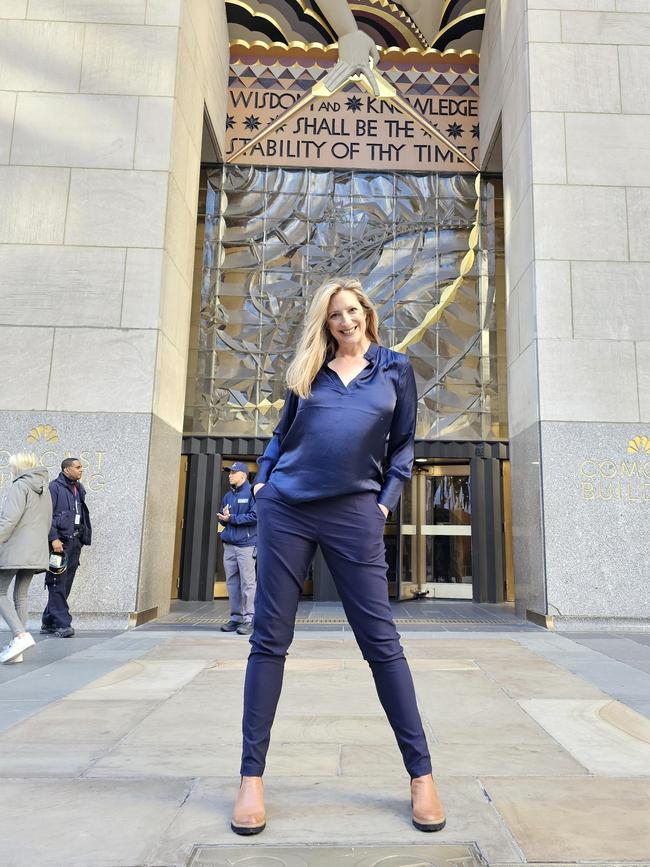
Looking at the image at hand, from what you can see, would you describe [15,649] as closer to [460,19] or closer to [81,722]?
[81,722]

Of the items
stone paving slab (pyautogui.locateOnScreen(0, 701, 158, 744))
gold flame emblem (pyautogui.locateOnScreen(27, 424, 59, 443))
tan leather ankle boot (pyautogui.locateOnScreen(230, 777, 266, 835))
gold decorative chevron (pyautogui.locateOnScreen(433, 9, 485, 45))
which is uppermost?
gold decorative chevron (pyautogui.locateOnScreen(433, 9, 485, 45))

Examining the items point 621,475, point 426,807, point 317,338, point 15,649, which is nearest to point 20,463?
point 15,649

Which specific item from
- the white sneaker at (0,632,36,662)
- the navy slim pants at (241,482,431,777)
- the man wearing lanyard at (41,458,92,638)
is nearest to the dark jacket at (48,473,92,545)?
the man wearing lanyard at (41,458,92,638)

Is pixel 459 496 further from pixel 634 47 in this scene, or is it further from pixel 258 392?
pixel 634 47

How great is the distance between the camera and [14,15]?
8.64 meters

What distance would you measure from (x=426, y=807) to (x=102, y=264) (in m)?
7.48

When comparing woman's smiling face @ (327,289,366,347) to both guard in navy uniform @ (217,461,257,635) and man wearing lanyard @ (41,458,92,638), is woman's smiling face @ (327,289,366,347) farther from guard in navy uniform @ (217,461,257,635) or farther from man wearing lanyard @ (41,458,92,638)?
man wearing lanyard @ (41,458,92,638)

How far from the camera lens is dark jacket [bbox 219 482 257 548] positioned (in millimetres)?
7016

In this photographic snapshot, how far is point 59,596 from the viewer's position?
6539 mm

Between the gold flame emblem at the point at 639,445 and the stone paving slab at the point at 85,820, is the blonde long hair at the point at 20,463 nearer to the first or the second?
the stone paving slab at the point at 85,820

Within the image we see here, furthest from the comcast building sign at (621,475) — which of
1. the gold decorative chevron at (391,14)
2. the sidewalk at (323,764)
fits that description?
the gold decorative chevron at (391,14)

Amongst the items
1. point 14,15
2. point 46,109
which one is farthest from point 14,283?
point 14,15

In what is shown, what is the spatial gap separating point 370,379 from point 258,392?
8.93 metres

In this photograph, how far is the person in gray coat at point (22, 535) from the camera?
522 cm
